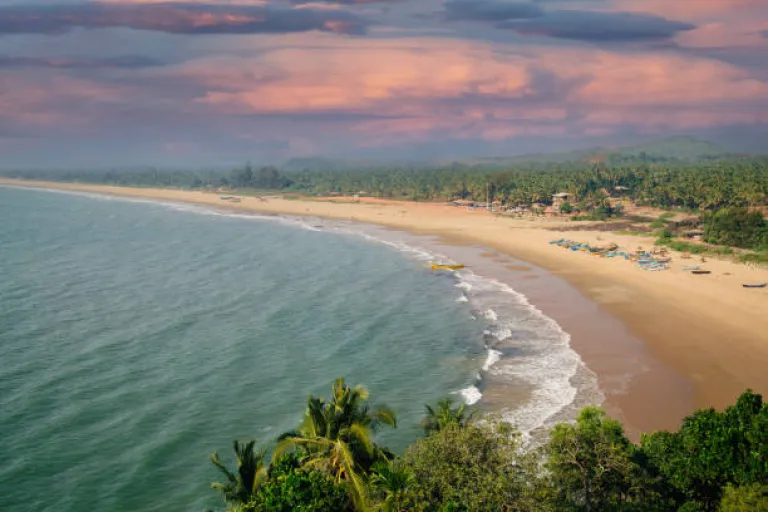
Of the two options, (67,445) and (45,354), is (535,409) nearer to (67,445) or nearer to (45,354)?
(67,445)

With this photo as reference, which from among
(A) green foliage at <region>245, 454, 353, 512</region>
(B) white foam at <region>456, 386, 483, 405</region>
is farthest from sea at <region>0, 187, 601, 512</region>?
(A) green foliage at <region>245, 454, 353, 512</region>

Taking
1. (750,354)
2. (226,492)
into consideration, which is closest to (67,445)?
(226,492)

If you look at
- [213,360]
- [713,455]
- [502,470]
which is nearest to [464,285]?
[213,360]

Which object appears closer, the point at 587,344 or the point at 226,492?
the point at 226,492

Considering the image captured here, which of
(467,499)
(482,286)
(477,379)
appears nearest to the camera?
(467,499)

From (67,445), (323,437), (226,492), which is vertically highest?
(323,437)

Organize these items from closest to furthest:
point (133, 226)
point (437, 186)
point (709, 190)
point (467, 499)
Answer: point (467, 499), point (709, 190), point (133, 226), point (437, 186)
